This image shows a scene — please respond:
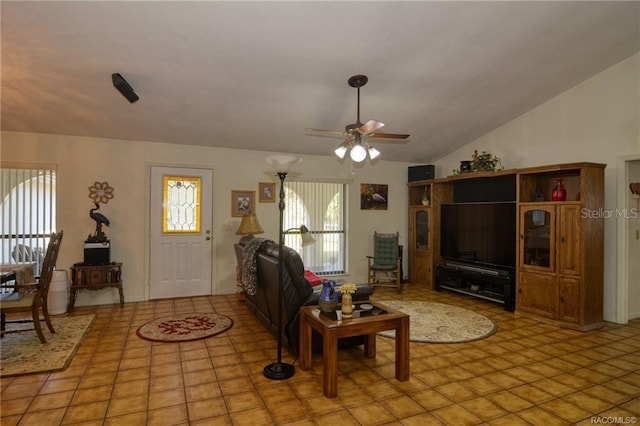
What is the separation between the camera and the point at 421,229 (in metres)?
6.59

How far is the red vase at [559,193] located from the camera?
4391 mm

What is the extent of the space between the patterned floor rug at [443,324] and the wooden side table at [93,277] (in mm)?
3615

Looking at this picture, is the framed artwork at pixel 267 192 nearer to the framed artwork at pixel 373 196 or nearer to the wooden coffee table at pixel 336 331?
the framed artwork at pixel 373 196

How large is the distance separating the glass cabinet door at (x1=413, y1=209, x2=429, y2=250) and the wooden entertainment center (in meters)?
0.53

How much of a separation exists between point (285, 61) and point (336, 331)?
8.50ft

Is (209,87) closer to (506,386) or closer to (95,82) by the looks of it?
(95,82)

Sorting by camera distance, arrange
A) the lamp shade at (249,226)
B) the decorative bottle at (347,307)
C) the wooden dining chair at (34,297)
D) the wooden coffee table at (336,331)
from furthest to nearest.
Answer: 1. the lamp shade at (249,226)
2. the wooden dining chair at (34,297)
3. the decorative bottle at (347,307)
4. the wooden coffee table at (336,331)

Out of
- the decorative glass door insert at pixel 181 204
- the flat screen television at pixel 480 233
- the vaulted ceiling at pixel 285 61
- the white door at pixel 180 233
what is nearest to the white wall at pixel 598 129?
the vaulted ceiling at pixel 285 61

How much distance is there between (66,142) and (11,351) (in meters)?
2.85

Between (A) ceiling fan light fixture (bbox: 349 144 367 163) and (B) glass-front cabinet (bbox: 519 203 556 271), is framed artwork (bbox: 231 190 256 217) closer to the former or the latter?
(A) ceiling fan light fixture (bbox: 349 144 367 163)

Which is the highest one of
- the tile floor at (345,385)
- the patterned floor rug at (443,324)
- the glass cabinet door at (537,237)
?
the glass cabinet door at (537,237)

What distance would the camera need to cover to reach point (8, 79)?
3.65 meters

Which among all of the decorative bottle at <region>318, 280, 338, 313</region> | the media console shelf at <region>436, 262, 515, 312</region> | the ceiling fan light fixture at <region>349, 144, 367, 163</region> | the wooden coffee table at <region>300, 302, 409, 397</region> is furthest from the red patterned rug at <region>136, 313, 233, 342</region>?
the media console shelf at <region>436, 262, 515, 312</region>

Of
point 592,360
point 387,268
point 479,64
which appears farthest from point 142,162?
point 592,360
